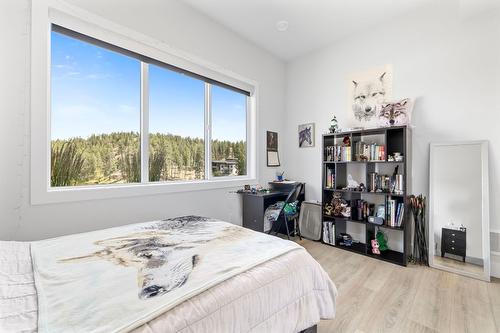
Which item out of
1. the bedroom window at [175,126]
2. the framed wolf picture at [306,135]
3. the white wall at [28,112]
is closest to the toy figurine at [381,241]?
the framed wolf picture at [306,135]

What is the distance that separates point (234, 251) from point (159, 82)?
218cm

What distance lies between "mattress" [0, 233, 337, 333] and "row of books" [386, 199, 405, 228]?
175 cm

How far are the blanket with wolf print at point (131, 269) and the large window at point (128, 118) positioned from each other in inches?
33.6

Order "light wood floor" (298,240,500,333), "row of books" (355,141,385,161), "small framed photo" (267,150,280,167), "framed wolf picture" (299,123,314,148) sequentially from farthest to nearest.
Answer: "small framed photo" (267,150,280,167)
"framed wolf picture" (299,123,314,148)
"row of books" (355,141,385,161)
"light wood floor" (298,240,500,333)

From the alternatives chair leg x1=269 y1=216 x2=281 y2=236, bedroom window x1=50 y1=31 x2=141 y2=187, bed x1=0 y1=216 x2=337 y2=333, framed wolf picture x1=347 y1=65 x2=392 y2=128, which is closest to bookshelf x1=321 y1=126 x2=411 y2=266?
framed wolf picture x1=347 y1=65 x2=392 y2=128

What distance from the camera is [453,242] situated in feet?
7.91

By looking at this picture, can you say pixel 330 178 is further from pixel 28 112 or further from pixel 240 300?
pixel 28 112

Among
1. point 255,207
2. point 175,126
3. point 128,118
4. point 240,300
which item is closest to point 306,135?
point 255,207

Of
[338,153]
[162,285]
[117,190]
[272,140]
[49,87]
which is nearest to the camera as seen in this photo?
[162,285]

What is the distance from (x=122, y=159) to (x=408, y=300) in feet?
9.58

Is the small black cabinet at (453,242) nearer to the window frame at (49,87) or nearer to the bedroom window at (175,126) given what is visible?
the window frame at (49,87)

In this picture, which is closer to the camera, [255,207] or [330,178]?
[255,207]

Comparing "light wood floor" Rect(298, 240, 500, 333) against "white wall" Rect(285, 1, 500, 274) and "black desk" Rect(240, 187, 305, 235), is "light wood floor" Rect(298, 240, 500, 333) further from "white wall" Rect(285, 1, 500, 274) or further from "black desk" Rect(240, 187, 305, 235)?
"black desk" Rect(240, 187, 305, 235)

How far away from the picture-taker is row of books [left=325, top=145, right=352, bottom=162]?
297 centimetres
